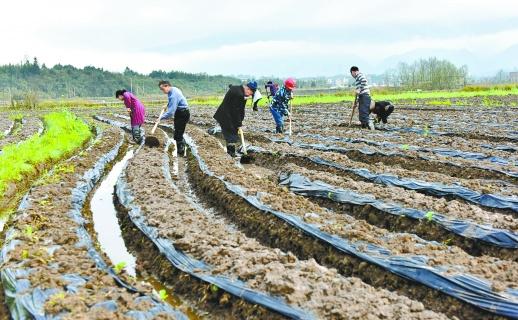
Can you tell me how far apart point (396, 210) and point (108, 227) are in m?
3.25

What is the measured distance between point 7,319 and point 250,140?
9.59 metres

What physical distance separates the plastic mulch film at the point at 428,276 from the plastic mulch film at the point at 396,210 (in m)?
0.97

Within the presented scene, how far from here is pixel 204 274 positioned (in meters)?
3.87

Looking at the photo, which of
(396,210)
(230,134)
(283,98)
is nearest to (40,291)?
(396,210)

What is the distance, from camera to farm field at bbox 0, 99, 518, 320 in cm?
327

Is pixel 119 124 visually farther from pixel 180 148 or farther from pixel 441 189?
pixel 441 189

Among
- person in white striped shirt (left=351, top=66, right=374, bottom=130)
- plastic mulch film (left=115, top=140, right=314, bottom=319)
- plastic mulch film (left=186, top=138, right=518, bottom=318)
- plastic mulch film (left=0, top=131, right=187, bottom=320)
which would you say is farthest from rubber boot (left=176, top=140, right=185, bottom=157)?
plastic mulch film (left=186, top=138, right=518, bottom=318)

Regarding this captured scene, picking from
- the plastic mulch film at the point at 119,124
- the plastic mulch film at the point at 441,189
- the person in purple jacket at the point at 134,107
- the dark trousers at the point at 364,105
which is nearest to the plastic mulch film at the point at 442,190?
the plastic mulch film at the point at 441,189

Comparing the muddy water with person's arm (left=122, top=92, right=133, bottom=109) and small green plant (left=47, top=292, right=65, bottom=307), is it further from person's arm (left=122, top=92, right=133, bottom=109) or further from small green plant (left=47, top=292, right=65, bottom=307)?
person's arm (left=122, top=92, right=133, bottom=109)

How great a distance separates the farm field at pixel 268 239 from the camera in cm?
327

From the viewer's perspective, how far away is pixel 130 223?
5.71 m

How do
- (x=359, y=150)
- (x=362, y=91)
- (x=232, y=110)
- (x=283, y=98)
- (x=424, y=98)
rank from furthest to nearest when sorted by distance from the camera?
(x=424, y=98) < (x=362, y=91) < (x=283, y=98) < (x=359, y=150) < (x=232, y=110)

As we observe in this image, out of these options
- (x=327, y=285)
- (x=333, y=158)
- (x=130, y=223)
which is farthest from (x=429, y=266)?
(x=333, y=158)

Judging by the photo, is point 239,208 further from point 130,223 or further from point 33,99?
point 33,99
